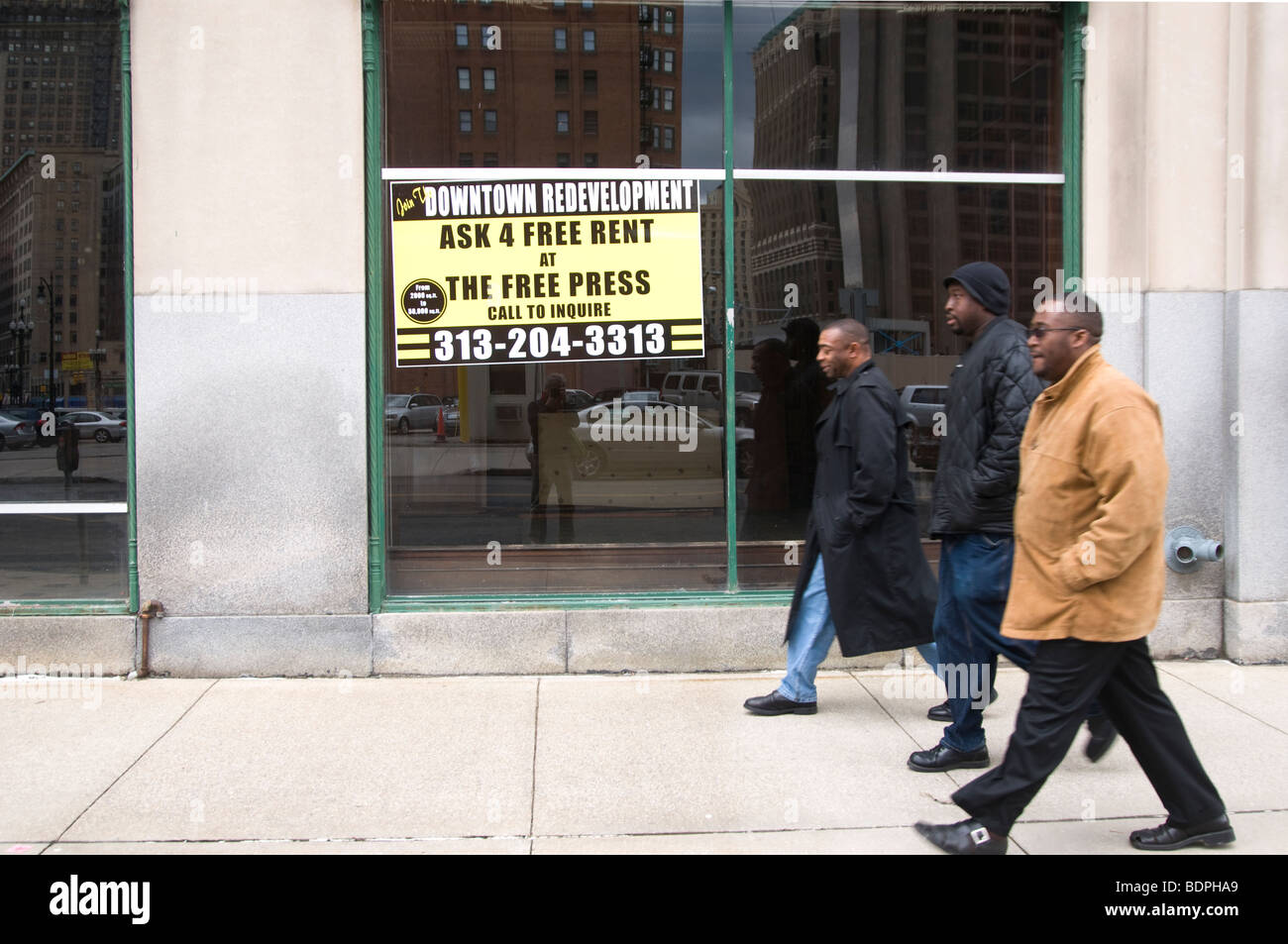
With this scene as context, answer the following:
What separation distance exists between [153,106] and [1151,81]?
5630 millimetres

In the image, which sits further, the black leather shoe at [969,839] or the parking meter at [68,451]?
the parking meter at [68,451]

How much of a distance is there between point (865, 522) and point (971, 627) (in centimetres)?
63

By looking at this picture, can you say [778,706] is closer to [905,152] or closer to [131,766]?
[131,766]

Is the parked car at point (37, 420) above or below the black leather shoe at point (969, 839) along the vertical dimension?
above

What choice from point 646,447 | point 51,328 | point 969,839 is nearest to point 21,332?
point 51,328

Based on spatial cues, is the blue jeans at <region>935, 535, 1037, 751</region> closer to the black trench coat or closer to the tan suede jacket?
the black trench coat

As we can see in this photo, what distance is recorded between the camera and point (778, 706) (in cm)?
576

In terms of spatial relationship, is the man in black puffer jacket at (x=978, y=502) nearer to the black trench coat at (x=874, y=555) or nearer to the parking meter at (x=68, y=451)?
the black trench coat at (x=874, y=555)

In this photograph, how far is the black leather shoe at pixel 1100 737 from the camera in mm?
4773

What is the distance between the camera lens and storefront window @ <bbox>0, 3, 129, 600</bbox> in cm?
665

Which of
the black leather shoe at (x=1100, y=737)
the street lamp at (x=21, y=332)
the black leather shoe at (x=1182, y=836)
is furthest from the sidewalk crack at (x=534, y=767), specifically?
the street lamp at (x=21, y=332)

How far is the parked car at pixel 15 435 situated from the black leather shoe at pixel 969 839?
555cm

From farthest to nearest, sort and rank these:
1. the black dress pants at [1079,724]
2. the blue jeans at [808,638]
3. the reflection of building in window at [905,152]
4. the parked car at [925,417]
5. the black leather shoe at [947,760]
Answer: the reflection of building in window at [905,152]
the parked car at [925,417]
the blue jeans at [808,638]
the black leather shoe at [947,760]
the black dress pants at [1079,724]

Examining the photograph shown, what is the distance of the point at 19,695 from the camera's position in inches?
245
